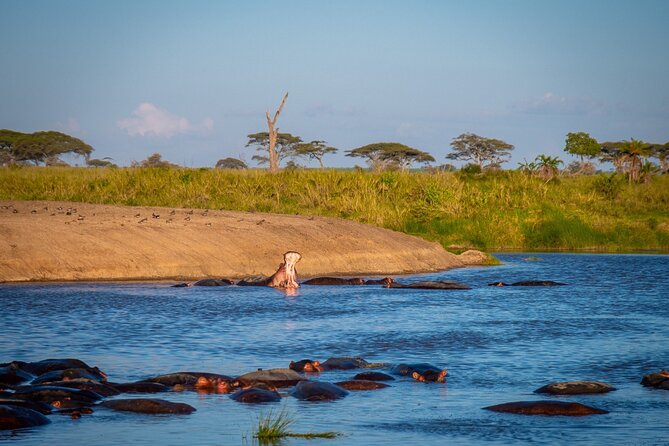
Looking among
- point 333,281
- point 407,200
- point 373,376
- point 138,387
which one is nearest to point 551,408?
point 373,376

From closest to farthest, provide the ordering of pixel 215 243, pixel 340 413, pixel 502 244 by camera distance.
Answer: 1. pixel 340 413
2. pixel 215 243
3. pixel 502 244

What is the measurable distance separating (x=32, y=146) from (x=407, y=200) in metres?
38.5

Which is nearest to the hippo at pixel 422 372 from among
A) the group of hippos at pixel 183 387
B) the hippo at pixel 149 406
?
the group of hippos at pixel 183 387

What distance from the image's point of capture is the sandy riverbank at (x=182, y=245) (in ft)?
84.5

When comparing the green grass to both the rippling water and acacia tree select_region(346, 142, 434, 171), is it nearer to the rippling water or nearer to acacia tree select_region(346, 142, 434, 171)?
the rippling water

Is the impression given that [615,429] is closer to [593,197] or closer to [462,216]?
[462,216]

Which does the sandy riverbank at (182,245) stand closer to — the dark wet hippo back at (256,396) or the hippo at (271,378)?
the hippo at (271,378)

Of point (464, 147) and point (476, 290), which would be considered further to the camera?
point (464, 147)

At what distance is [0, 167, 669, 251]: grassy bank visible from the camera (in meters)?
39.6

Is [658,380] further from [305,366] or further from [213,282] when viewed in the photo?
[213,282]

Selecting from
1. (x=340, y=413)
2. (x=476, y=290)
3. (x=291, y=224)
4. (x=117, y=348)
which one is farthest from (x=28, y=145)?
(x=340, y=413)

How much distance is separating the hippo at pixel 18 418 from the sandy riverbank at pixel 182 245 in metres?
14.2

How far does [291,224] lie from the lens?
105 feet

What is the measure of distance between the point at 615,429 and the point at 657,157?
75.0 meters
